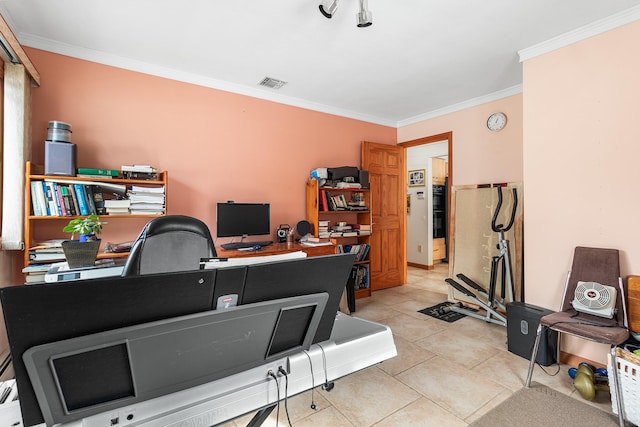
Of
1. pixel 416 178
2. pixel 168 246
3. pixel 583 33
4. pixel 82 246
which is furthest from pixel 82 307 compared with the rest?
pixel 416 178

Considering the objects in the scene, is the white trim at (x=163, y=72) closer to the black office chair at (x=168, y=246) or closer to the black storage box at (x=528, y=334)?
the black office chair at (x=168, y=246)

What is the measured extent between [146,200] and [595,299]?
12.8 feet

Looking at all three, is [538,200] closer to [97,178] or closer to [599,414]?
[599,414]

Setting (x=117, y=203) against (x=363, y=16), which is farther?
(x=117, y=203)

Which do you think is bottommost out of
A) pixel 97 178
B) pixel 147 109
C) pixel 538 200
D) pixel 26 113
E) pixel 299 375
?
pixel 299 375

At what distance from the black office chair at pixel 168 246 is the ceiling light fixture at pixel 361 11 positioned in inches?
68.4

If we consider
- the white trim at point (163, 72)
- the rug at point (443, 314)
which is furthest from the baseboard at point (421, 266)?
the white trim at point (163, 72)

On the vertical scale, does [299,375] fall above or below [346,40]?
below

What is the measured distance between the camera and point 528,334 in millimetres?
2688

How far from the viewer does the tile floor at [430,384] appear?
78.7 inches

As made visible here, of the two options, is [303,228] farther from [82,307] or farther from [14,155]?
[82,307]

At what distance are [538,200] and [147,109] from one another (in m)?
4.00

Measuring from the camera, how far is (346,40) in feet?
8.99

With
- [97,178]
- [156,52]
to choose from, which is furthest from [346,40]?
[97,178]
